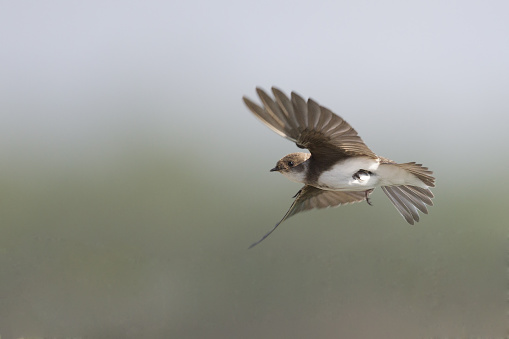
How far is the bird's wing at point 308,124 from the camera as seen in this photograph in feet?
12.3

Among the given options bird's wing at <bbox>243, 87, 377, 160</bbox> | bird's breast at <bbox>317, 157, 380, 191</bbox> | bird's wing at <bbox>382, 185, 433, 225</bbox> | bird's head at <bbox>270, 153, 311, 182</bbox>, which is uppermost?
bird's wing at <bbox>243, 87, 377, 160</bbox>

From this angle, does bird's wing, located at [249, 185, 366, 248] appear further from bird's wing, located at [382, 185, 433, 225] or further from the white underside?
the white underside

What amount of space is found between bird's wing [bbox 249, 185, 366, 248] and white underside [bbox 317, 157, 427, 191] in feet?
1.73

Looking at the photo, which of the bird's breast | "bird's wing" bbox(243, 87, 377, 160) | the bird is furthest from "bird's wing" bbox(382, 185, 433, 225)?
"bird's wing" bbox(243, 87, 377, 160)

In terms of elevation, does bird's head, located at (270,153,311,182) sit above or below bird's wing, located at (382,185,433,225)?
above

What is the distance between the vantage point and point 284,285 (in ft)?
19.3

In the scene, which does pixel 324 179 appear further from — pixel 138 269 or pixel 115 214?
pixel 115 214

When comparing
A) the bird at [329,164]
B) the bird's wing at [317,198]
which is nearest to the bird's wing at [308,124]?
the bird at [329,164]

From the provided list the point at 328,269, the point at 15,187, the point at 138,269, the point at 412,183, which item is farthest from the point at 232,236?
the point at 15,187

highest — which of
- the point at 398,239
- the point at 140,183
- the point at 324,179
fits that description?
the point at 140,183

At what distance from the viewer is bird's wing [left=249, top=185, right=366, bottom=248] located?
5008mm

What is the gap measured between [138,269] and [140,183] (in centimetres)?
998

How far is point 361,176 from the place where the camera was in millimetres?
4375

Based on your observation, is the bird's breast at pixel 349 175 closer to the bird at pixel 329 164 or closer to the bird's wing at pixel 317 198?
the bird at pixel 329 164
